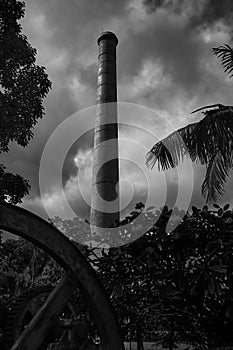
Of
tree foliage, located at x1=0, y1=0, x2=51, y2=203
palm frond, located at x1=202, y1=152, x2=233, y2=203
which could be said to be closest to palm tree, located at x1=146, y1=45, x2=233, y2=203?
palm frond, located at x1=202, y1=152, x2=233, y2=203

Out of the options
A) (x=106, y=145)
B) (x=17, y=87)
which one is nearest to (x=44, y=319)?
(x=17, y=87)

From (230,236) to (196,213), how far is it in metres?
0.53

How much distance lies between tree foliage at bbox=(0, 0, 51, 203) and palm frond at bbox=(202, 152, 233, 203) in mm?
5298

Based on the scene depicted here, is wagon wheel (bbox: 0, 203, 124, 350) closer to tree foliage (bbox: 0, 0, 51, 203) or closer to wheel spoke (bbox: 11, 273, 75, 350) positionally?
wheel spoke (bbox: 11, 273, 75, 350)

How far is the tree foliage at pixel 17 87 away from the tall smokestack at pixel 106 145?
5143 millimetres

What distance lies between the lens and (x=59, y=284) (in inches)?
111

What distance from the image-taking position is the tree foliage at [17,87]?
11.5m

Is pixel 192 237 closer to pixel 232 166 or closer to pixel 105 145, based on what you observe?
pixel 232 166

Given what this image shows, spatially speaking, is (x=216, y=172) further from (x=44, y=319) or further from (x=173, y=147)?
(x=44, y=319)

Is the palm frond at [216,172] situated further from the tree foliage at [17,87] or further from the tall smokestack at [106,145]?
the tall smokestack at [106,145]

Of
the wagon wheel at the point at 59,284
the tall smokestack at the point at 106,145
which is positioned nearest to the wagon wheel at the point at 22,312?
the wagon wheel at the point at 59,284

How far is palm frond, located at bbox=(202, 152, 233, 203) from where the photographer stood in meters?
8.91

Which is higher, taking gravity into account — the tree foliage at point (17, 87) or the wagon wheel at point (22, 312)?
the tree foliage at point (17, 87)

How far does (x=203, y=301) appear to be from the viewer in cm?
400
